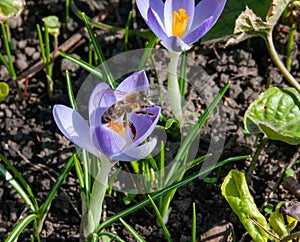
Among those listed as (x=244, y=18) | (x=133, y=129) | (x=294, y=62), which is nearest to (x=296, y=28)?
(x=294, y=62)

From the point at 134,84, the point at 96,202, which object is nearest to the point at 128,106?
the point at 134,84

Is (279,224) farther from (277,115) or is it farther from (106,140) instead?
(106,140)

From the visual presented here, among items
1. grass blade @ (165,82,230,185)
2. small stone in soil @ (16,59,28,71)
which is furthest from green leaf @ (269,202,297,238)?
small stone in soil @ (16,59,28,71)

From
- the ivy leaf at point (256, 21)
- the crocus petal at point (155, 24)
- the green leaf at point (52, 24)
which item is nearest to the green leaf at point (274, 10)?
the ivy leaf at point (256, 21)

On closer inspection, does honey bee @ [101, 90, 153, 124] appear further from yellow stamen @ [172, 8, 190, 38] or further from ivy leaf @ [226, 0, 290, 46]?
ivy leaf @ [226, 0, 290, 46]

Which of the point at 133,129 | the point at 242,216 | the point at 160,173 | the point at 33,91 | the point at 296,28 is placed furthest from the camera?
the point at 296,28

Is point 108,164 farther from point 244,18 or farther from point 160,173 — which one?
point 244,18
